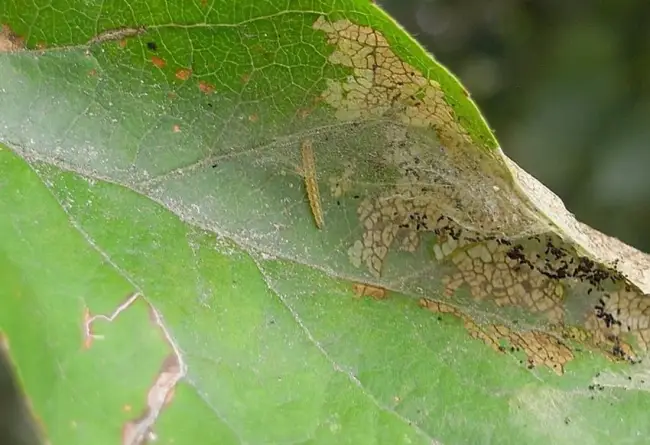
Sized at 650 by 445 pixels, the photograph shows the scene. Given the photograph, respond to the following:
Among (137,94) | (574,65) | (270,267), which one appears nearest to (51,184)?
(137,94)

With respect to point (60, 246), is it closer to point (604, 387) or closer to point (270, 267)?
point (270, 267)

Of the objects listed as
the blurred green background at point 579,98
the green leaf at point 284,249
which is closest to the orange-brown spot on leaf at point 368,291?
the green leaf at point 284,249

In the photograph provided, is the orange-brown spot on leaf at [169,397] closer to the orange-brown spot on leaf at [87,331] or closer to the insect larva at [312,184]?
the orange-brown spot on leaf at [87,331]

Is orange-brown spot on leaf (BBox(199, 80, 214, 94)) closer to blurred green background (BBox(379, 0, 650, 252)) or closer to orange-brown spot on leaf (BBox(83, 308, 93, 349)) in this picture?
orange-brown spot on leaf (BBox(83, 308, 93, 349))

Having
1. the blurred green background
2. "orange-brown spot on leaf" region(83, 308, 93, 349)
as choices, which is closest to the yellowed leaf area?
"orange-brown spot on leaf" region(83, 308, 93, 349)

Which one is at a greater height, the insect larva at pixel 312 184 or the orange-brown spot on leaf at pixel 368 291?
the insect larva at pixel 312 184

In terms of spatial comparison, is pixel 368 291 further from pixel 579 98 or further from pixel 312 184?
pixel 579 98
